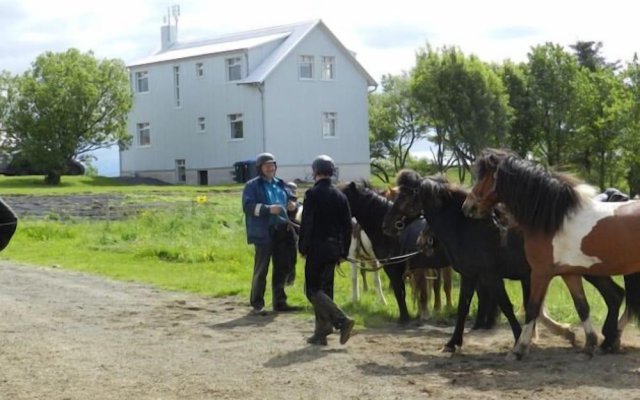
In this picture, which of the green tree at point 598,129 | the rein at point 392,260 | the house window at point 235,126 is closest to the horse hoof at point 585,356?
the rein at point 392,260

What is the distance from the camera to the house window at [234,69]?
5797 cm

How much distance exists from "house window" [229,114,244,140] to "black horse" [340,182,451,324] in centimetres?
4481

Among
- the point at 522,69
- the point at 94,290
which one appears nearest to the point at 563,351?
the point at 94,290

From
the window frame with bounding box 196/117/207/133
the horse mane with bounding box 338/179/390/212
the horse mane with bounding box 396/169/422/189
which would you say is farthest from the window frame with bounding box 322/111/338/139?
the horse mane with bounding box 396/169/422/189

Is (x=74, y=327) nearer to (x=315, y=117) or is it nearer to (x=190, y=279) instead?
(x=190, y=279)

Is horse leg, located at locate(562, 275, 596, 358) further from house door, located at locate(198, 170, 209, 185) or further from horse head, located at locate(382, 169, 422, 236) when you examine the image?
house door, located at locate(198, 170, 209, 185)

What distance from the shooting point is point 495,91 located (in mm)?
57656

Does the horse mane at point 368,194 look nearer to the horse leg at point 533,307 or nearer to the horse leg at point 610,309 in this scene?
the horse leg at point 610,309

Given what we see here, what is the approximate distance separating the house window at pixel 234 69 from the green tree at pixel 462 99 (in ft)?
31.5

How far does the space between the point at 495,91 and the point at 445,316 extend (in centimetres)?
4541

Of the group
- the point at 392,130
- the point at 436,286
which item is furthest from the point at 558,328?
the point at 392,130

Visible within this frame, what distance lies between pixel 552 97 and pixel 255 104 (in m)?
16.7

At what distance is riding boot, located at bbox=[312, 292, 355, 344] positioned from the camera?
11180 mm

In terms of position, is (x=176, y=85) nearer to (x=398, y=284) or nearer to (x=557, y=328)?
(x=398, y=284)
